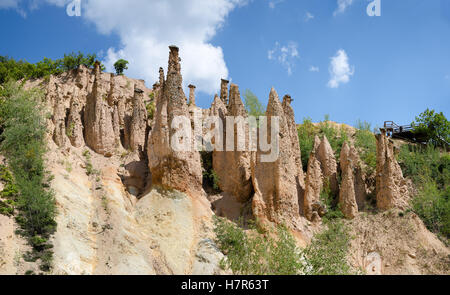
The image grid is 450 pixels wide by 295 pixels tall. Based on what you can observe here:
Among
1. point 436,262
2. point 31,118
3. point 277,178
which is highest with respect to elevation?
point 31,118

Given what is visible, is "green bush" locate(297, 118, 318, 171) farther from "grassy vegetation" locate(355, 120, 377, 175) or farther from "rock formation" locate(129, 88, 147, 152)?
"rock formation" locate(129, 88, 147, 152)

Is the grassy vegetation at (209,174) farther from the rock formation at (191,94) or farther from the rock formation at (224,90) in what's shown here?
the rock formation at (191,94)

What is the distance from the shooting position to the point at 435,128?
39.8m

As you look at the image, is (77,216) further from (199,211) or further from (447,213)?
(447,213)

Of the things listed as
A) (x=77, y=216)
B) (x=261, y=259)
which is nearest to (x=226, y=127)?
(x=261, y=259)

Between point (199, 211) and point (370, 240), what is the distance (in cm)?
992

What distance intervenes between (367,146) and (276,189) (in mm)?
14385

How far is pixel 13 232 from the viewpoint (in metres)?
15.5

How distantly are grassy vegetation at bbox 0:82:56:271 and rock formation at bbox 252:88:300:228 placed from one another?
9911 millimetres

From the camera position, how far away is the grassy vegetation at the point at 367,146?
95.8ft

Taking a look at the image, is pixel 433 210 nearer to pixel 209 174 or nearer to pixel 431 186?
pixel 431 186

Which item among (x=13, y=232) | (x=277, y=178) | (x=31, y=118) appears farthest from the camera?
(x=277, y=178)

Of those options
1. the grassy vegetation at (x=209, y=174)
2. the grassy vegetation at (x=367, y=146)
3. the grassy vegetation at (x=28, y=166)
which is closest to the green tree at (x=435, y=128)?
the grassy vegetation at (x=367, y=146)

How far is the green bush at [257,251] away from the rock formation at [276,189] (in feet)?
3.54
